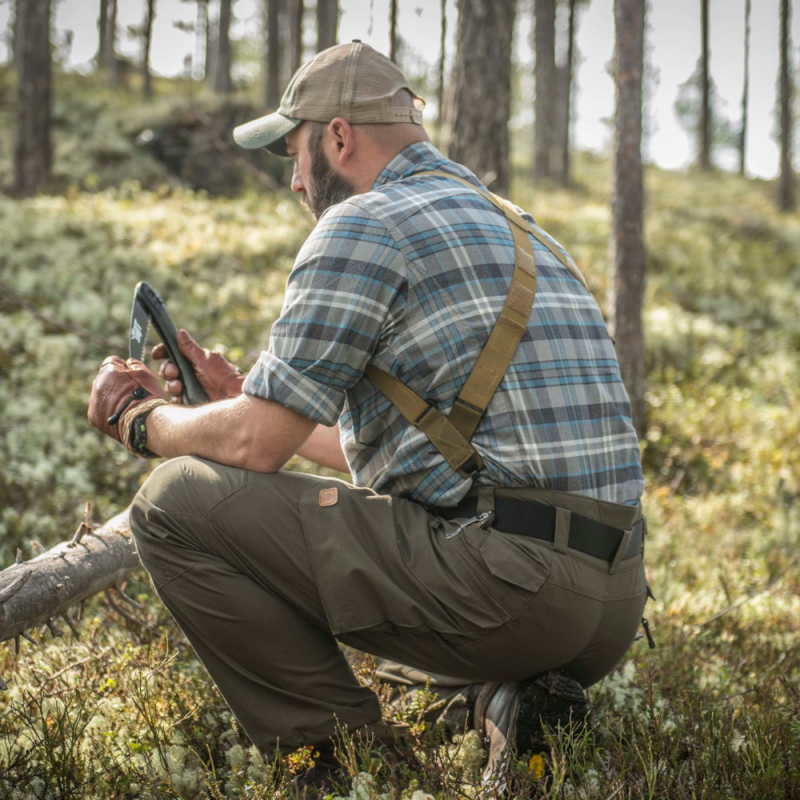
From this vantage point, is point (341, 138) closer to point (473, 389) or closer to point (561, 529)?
point (473, 389)

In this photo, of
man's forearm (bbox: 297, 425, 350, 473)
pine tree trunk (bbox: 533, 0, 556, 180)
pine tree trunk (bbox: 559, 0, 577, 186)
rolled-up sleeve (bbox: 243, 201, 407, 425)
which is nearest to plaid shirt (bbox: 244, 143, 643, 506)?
rolled-up sleeve (bbox: 243, 201, 407, 425)

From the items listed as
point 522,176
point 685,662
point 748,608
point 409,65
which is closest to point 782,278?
point 748,608

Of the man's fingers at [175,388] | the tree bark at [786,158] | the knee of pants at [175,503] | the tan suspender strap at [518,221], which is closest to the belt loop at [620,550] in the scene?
the tan suspender strap at [518,221]

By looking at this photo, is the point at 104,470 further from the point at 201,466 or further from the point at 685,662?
the point at 685,662

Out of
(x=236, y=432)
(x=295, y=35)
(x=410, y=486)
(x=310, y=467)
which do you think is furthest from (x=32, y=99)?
(x=410, y=486)

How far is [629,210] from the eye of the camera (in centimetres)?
719

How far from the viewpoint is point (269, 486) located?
8.09ft

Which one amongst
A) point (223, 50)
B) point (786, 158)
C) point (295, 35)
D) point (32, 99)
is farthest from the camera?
point (223, 50)

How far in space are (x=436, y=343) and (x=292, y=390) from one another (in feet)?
1.45

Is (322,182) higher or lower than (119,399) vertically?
higher

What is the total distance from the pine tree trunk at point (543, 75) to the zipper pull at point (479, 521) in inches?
802

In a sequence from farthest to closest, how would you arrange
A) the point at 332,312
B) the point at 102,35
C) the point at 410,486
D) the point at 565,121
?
the point at 102,35
the point at 565,121
the point at 410,486
the point at 332,312

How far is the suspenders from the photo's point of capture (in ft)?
7.68

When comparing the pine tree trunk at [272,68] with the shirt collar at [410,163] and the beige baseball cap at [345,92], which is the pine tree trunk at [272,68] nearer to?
the beige baseball cap at [345,92]
